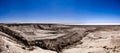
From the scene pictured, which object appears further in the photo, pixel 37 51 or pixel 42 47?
pixel 42 47

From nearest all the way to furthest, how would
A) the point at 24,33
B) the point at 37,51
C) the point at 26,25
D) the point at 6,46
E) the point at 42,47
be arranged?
the point at 6,46 < the point at 37,51 < the point at 42,47 < the point at 24,33 < the point at 26,25

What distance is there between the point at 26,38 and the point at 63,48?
7480mm

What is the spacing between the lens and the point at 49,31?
41.1 metres

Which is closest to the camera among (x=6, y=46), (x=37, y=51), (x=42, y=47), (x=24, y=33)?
(x=6, y=46)

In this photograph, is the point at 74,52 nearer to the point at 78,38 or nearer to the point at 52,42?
the point at 52,42

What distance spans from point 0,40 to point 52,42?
400 inches

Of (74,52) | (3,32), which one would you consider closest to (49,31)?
(3,32)

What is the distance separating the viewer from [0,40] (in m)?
26.1

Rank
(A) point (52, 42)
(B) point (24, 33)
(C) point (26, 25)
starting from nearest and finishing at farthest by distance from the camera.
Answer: (A) point (52, 42), (B) point (24, 33), (C) point (26, 25)

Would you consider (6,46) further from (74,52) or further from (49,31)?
(49,31)

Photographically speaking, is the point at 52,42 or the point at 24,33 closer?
the point at 52,42

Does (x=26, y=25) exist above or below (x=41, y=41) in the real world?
above

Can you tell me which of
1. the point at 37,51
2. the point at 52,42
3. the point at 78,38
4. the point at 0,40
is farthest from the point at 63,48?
the point at 0,40

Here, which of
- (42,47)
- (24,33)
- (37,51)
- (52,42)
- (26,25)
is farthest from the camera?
(26,25)
